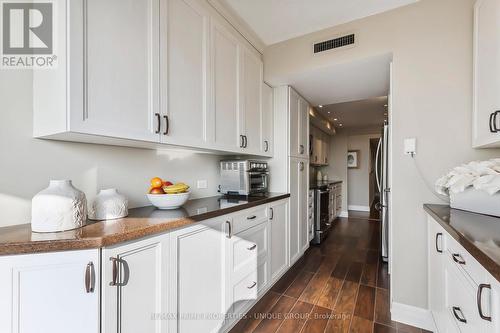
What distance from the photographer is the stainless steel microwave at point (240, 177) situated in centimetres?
222

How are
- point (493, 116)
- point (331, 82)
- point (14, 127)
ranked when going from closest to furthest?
point (14, 127) → point (493, 116) → point (331, 82)

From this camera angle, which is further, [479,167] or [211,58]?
[211,58]

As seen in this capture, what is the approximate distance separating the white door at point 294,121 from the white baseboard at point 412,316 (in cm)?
176

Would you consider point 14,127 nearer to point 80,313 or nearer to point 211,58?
point 80,313

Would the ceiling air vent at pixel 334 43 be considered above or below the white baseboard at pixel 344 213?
above

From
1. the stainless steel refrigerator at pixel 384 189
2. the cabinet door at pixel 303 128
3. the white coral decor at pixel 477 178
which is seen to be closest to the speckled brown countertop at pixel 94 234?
the white coral decor at pixel 477 178

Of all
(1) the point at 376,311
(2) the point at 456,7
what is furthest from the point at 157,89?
(1) the point at 376,311

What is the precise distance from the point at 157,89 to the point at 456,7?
7.48 ft

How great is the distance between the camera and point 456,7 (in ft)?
5.54

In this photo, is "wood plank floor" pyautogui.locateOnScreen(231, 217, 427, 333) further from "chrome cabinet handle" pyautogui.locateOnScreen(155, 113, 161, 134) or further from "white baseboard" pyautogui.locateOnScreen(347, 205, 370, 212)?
"white baseboard" pyautogui.locateOnScreen(347, 205, 370, 212)

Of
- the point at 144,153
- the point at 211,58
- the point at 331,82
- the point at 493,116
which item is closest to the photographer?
the point at 493,116

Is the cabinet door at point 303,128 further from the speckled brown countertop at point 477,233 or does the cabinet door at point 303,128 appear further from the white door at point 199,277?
the white door at point 199,277

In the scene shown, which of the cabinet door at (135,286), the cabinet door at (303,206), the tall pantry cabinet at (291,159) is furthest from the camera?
the cabinet door at (303,206)

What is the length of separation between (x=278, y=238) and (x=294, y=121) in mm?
1478
